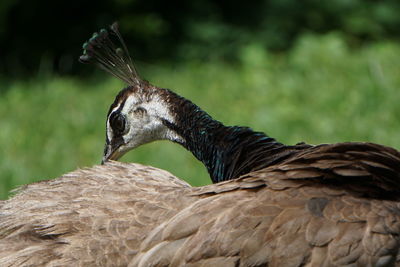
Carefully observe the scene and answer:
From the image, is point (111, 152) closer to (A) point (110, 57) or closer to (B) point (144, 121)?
(B) point (144, 121)

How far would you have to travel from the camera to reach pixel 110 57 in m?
4.07

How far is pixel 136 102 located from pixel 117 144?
272mm

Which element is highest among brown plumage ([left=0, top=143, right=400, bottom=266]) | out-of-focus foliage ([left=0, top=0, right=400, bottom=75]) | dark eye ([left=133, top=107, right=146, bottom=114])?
out-of-focus foliage ([left=0, top=0, right=400, bottom=75])

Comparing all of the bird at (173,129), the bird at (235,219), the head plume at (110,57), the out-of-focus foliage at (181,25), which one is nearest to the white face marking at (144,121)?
the bird at (173,129)

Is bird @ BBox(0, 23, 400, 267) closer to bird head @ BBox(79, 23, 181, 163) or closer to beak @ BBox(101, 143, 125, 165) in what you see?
bird head @ BBox(79, 23, 181, 163)

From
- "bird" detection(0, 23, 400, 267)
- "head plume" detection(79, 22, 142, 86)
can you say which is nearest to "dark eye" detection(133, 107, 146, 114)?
"head plume" detection(79, 22, 142, 86)

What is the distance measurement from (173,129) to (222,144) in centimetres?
40

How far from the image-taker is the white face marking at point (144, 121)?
397 centimetres

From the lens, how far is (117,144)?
4.21 meters

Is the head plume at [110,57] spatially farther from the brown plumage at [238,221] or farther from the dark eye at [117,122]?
the brown plumage at [238,221]

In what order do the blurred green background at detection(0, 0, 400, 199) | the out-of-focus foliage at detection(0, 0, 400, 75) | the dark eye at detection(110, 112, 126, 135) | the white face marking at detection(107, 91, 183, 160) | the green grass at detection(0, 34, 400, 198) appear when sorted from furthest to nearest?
the out-of-focus foliage at detection(0, 0, 400, 75)
the blurred green background at detection(0, 0, 400, 199)
the green grass at detection(0, 34, 400, 198)
the dark eye at detection(110, 112, 126, 135)
the white face marking at detection(107, 91, 183, 160)

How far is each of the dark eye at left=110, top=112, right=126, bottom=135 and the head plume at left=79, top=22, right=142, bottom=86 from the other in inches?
6.6

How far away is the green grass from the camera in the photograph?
529 centimetres

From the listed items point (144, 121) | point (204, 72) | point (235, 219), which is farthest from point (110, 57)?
point (204, 72)
